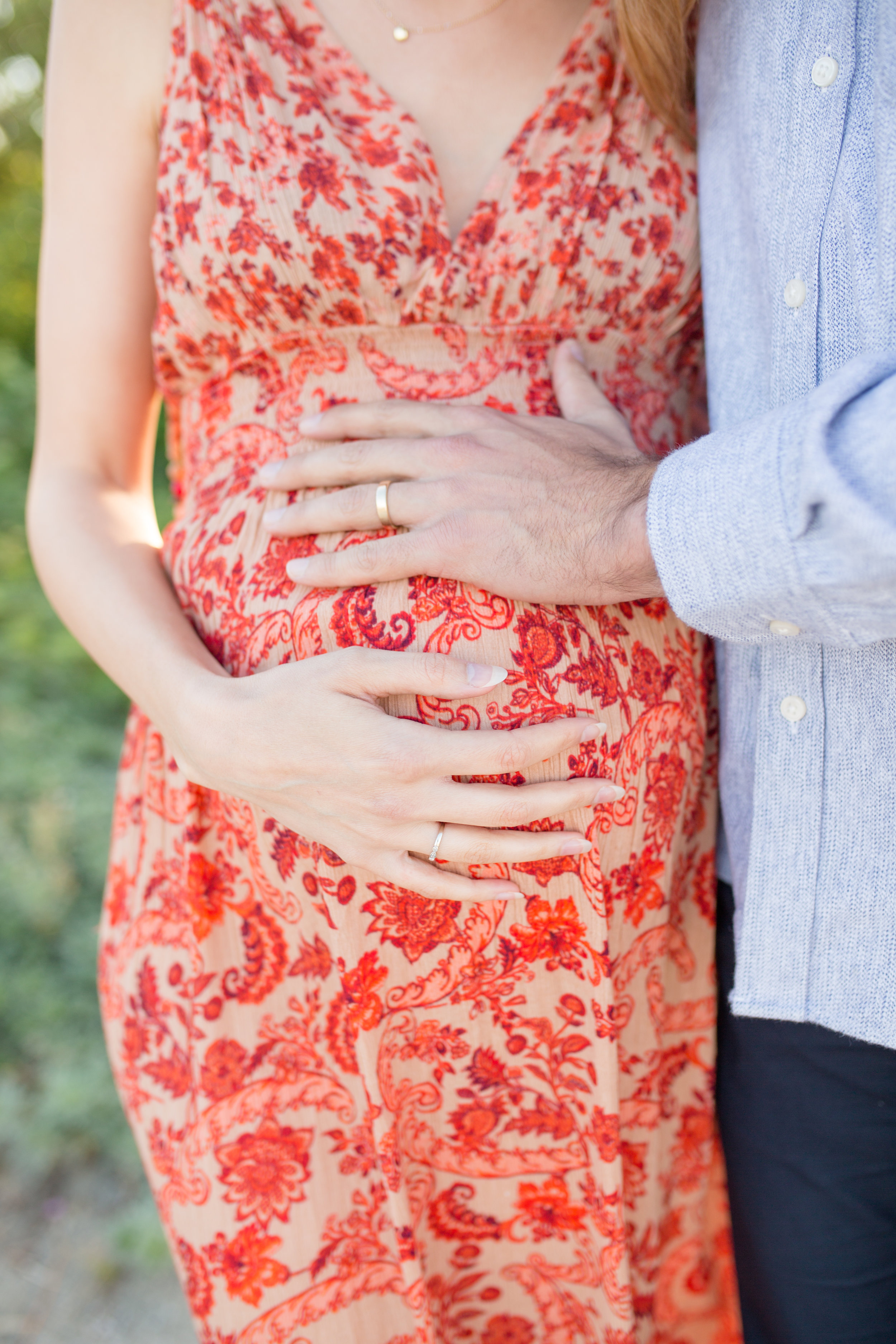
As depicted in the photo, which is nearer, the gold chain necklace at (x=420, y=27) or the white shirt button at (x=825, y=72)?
the white shirt button at (x=825, y=72)

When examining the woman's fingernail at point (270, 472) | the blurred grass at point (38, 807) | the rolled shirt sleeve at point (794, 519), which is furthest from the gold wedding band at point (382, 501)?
the blurred grass at point (38, 807)

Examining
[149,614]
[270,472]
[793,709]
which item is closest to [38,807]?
[149,614]

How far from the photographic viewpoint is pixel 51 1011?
238 cm

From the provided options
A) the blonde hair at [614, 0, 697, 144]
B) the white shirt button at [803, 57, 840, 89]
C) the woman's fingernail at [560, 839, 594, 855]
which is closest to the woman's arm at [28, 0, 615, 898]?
the woman's fingernail at [560, 839, 594, 855]

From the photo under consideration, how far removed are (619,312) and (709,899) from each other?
83 cm

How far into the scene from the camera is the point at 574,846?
0.98m

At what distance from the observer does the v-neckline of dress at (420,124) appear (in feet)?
3.77

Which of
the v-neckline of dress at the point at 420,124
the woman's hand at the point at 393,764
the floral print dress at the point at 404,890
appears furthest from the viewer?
the v-neckline of dress at the point at 420,124

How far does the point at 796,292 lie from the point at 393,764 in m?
0.68

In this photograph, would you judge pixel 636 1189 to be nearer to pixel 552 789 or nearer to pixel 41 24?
pixel 552 789

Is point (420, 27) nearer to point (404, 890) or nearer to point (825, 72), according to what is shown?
point (825, 72)

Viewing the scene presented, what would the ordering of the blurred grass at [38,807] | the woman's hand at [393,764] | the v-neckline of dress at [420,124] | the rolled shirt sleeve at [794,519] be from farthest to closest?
the blurred grass at [38,807] → the v-neckline of dress at [420,124] → the woman's hand at [393,764] → the rolled shirt sleeve at [794,519]

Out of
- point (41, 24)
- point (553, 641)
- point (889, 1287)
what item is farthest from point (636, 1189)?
point (41, 24)

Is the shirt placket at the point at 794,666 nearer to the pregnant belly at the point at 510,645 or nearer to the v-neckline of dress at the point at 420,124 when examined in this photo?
the pregnant belly at the point at 510,645
